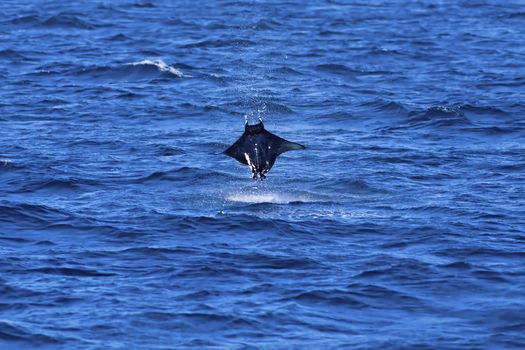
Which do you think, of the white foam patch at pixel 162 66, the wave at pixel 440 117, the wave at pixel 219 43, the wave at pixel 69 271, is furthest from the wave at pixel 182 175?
the wave at pixel 219 43

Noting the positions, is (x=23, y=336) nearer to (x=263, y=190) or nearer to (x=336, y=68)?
(x=263, y=190)

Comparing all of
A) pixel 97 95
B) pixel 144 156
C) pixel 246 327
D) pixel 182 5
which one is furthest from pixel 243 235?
pixel 182 5

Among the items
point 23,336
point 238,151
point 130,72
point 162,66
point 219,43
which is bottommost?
point 23,336

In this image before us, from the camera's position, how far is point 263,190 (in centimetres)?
3069

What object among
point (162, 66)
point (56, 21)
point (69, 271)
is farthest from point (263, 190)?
point (56, 21)

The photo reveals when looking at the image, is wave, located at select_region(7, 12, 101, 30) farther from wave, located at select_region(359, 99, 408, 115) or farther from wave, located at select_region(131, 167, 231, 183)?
wave, located at select_region(131, 167, 231, 183)

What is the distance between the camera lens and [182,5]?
62.8 meters

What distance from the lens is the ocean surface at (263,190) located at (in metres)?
22.0

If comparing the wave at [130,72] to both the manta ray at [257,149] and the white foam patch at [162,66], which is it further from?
the manta ray at [257,149]

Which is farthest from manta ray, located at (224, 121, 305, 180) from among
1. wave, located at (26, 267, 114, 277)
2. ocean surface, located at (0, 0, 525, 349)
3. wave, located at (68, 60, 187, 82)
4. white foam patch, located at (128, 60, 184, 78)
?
white foam patch, located at (128, 60, 184, 78)

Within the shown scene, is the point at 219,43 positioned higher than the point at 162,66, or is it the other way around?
the point at 219,43

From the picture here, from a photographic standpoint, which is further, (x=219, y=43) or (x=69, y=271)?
(x=219, y=43)

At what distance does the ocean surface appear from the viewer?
→ 72.2ft

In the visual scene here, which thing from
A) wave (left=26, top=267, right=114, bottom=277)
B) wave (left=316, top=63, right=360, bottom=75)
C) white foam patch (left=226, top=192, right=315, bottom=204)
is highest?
wave (left=316, top=63, right=360, bottom=75)
